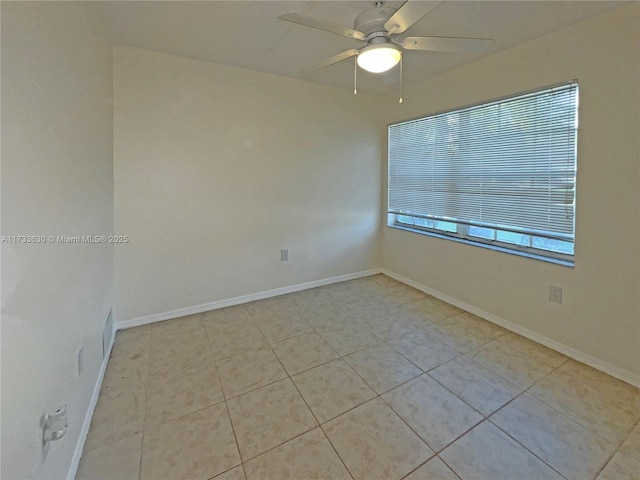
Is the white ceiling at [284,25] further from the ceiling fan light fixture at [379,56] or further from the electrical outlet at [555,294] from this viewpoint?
the electrical outlet at [555,294]

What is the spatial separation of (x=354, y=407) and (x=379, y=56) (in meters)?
1.99

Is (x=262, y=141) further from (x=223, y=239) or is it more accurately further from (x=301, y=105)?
(x=223, y=239)

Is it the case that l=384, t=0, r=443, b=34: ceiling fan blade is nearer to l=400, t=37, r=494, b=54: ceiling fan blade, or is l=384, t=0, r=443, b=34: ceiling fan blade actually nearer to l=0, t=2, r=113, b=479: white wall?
l=400, t=37, r=494, b=54: ceiling fan blade

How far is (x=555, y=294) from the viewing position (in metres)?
2.27

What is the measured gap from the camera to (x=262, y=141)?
3.04 meters

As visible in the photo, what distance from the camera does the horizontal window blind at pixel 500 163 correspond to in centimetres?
218

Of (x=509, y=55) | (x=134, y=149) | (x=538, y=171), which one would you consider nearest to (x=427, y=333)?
(x=538, y=171)

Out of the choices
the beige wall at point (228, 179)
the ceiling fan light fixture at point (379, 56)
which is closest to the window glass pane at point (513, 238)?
the beige wall at point (228, 179)

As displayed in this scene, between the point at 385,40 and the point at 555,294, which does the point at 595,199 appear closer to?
the point at 555,294

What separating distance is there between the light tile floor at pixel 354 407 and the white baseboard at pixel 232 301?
96mm

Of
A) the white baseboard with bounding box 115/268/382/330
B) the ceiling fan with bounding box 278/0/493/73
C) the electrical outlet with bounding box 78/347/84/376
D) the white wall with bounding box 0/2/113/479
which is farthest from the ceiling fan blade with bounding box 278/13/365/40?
the white baseboard with bounding box 115/268/382/330

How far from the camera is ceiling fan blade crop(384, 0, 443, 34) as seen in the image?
1.25 meters

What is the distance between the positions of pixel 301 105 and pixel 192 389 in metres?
2.81

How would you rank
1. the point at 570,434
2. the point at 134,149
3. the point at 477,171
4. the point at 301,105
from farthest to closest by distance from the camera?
1. the point at 301,105
2. the point at 477,171
3. the point at 134,149
4. the point at 570,434
